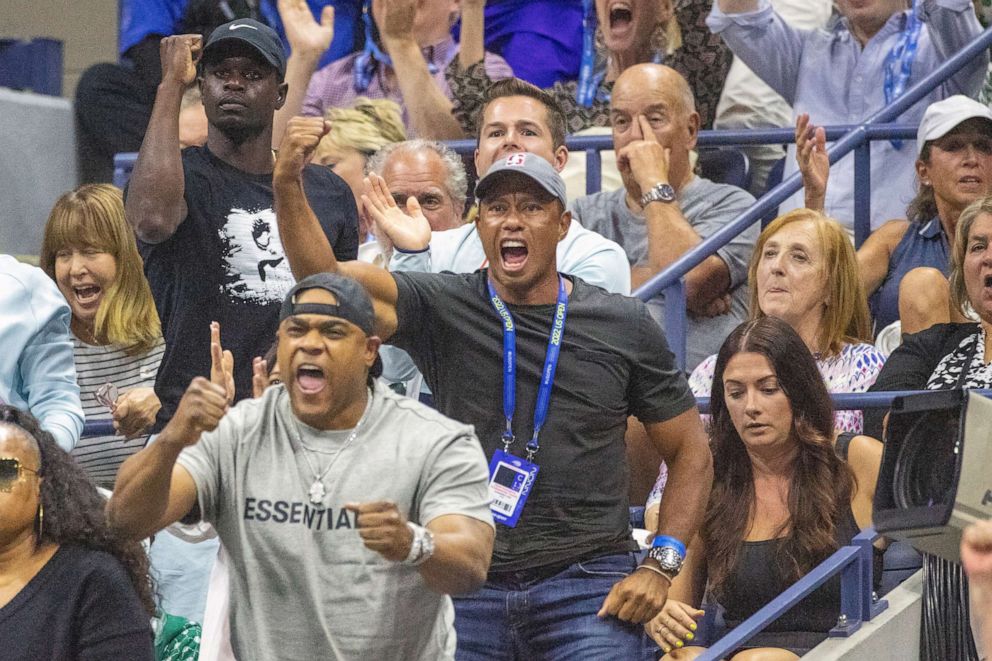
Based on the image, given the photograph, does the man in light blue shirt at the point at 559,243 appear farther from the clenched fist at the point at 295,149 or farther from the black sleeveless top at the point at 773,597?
the black sleeveless top at the point at 773,597

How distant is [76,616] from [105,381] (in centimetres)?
198

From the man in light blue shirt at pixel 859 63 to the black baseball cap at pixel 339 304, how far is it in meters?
3.63

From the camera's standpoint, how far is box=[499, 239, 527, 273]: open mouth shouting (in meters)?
5.16

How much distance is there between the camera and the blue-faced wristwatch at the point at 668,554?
5117mm

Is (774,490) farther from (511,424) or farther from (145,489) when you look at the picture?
(145,489)

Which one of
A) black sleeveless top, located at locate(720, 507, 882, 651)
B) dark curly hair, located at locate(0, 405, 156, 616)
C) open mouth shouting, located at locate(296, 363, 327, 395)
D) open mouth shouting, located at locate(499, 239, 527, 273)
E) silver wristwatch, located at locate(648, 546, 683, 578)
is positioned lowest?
black sleeveless top, located at locate(720, 507, 882, 651)

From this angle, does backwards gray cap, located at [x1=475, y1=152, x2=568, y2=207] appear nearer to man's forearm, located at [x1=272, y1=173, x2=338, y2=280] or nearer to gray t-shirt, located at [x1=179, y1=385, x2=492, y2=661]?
man's forearm, located at [x1=272, y1=173, x2=338, y2=280]

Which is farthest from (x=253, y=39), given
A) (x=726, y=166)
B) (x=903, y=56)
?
(x=903, y=56)

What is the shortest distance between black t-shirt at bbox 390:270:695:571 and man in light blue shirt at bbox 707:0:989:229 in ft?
9.44

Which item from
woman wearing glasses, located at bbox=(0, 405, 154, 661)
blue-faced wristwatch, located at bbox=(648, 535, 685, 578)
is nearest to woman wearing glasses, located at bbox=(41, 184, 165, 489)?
woman wearing glasses, located at bbox=(0, 405, 154, 661)

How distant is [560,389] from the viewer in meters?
5.10

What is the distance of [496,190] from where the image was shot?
17.3ft

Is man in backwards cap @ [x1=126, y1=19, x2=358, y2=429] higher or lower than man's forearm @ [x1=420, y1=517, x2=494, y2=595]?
higher

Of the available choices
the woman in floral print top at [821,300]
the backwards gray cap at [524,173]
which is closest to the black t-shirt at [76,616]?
the backwards gray cap at [524,173]
